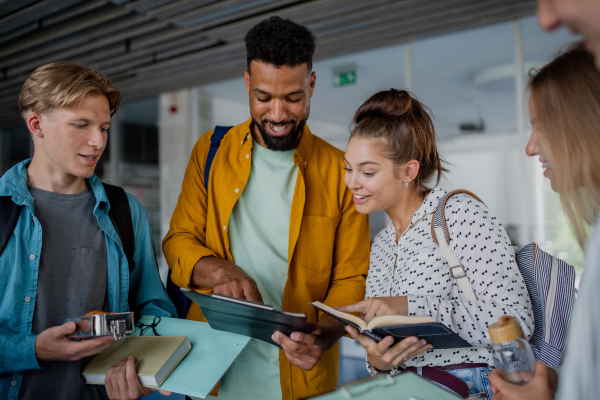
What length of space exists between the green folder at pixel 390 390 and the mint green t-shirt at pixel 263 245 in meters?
0.96

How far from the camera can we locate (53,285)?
163cm

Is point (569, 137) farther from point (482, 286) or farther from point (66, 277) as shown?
point (66, 277)

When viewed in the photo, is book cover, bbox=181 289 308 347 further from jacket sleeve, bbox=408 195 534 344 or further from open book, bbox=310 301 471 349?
jacket sleeve, bbox=408 195 534 344

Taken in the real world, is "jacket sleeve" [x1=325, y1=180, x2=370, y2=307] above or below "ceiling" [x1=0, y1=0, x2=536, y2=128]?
below

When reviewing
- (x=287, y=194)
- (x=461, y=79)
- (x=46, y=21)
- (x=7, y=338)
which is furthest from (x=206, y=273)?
(x=461, y=79)

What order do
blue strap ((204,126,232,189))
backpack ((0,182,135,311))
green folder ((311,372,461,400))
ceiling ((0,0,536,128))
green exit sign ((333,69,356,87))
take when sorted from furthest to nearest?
green exit sign ((333,69,356,87)) → ceiling ((0,0,536,128)) → blue strap ((204,126,232,189)) → backpack ((0,182,135,311)) → green folder ((311,372,461,400))

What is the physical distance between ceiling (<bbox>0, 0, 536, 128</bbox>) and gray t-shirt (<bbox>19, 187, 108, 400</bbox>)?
11.1 feet

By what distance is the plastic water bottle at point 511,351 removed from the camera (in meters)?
1.13

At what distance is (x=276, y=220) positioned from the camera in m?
1.99

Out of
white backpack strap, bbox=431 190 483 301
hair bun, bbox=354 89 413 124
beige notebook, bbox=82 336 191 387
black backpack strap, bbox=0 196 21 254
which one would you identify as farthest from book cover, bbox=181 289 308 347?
hair bun, bbox=354 89 413 124

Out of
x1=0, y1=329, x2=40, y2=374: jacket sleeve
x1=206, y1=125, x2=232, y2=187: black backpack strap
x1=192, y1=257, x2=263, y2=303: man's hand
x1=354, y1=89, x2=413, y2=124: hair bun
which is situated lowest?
x1=0, y1=329, x2=40, y2=374: jacket sleeve

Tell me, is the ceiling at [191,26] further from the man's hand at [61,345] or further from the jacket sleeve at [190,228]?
the man's hand at [61,345]

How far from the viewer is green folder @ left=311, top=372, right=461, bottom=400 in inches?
39.1

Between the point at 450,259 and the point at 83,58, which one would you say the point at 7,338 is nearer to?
the point at 450,259
